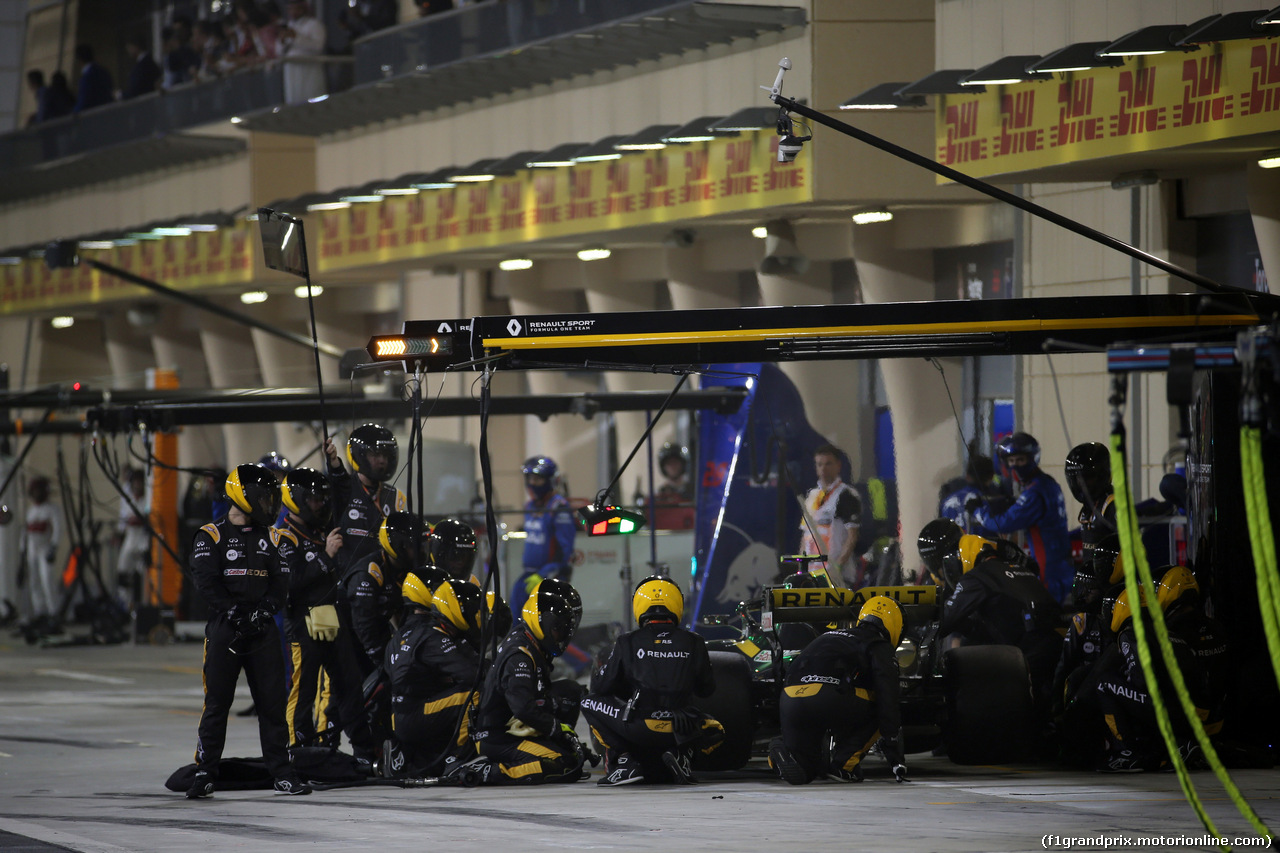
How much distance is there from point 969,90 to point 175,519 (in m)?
12.2

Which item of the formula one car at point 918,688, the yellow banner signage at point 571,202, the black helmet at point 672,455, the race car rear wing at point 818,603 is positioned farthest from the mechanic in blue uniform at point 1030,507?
the black helmet at point 672,455

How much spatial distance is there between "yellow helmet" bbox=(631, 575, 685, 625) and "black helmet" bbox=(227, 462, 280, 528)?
220cm

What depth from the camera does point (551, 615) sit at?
1128cm

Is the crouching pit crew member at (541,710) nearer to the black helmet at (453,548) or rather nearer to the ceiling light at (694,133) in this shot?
the black helmet at (453,548)

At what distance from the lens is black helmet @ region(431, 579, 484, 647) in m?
11.5

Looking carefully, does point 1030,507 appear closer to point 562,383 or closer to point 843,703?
point 843,703

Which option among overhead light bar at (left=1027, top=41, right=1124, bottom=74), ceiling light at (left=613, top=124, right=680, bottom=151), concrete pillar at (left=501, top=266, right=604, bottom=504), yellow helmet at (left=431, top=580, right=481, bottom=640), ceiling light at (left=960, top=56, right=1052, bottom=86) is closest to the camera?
yellow helmet at (left=431, top=580, right=481, bottom=640)

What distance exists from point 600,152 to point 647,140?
93cm

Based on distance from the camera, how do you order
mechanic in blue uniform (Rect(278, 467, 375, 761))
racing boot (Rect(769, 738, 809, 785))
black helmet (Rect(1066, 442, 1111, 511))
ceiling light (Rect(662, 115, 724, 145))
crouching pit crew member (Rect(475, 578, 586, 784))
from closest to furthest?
racing boot (Rect(769, 738, 809, 785)) < crouching pit crew member (Rect(475, 578, 586, 784)) < mechanic in blue uniform (Rect(278, 467, 375, 761)) < black helmet (Rect(1066, 442, 1111, 511)) < ceiling light (Rect(662, 115, 724, 145))

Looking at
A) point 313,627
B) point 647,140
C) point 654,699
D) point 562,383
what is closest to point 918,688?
point 654,699

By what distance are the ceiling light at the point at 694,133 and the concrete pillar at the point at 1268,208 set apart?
540 cm

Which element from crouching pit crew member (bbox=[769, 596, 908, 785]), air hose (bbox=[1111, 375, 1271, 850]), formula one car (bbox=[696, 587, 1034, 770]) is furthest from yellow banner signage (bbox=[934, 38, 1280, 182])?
air hose (bbox=[1111, 375, 1271, 850])

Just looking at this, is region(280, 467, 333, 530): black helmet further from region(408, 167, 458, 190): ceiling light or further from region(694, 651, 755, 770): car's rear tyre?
region(408, 167, 458, 190): ceiling light

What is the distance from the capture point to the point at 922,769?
1158 cm
